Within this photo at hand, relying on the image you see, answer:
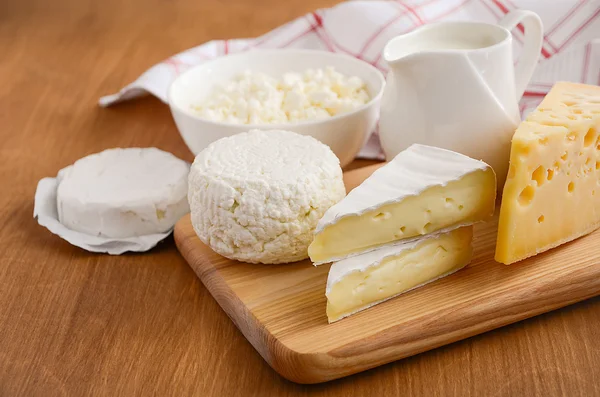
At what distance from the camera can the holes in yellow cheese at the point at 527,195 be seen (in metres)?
1.39

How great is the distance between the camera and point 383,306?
4.35 ft

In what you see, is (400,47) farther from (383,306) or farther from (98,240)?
(98,240)

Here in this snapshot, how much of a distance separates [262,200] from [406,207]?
0.26 m

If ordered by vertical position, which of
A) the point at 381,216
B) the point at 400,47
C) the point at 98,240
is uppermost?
the point at 400,47

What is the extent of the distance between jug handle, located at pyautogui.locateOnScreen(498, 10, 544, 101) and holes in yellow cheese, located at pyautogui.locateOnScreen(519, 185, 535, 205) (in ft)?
1.31

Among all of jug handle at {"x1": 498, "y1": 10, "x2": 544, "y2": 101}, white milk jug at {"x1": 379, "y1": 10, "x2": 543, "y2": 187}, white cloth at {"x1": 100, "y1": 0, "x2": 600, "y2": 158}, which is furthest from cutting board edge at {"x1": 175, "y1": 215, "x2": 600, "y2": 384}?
white cloth at {"x1": 100, "y1": 0, "x2": 600, "y2": 158}

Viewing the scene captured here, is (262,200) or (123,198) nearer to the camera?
(262,200)

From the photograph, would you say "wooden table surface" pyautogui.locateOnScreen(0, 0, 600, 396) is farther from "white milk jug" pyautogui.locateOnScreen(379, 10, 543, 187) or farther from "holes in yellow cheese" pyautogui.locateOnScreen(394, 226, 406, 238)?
"white milk jug" pyautogui.locateOnScreen(379, 10, 543, 187)

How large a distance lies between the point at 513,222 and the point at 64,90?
5.44 ft

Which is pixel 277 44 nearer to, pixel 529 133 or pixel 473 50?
pixel 473 50

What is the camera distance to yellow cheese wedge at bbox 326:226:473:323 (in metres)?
1.29

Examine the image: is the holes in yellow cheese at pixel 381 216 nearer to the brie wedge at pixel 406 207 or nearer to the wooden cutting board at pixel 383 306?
the brie wedge at pixel 406 207

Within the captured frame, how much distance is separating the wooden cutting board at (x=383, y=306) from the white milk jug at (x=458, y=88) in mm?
232

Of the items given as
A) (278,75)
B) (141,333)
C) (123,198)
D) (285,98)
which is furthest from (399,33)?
→ (141,333)
